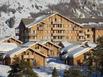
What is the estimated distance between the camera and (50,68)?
277 ft

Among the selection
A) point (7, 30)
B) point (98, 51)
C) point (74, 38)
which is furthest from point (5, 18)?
point (98, 51)

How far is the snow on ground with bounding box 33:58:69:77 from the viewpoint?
79.2 meters

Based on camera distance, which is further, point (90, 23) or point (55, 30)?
point (90, 23)

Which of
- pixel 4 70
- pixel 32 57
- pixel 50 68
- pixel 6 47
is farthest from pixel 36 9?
pixel 4 70

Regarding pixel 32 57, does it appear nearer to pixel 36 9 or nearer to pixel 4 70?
pixel 4 70

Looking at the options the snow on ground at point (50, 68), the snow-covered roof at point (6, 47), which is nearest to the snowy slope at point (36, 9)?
the snow-covered roof at point (6, 47)

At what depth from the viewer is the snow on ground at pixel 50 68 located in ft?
260

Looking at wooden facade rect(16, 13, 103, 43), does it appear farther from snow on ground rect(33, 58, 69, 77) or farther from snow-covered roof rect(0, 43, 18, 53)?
snow on ground rect(33, 58, 69, 77)

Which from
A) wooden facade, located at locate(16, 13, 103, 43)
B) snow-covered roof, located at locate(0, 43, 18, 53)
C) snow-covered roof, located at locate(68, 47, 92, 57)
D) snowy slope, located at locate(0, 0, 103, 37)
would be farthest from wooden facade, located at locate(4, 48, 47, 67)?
snowy slope, located at locate(0, 0, 103, 37)

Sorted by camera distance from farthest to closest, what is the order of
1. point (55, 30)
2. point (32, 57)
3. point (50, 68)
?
point (55, 30) < point (32, 57) < point (50, 68)

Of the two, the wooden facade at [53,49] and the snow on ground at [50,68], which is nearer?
the snow on ground at [50,68]

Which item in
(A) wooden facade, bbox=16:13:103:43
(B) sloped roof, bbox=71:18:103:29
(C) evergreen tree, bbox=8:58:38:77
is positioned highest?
(B) sloped roof, bbox=71:18:103:29

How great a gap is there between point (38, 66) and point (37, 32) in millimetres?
36549

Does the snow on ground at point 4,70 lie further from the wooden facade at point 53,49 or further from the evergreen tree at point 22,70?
the wooden facade at point 53,49
